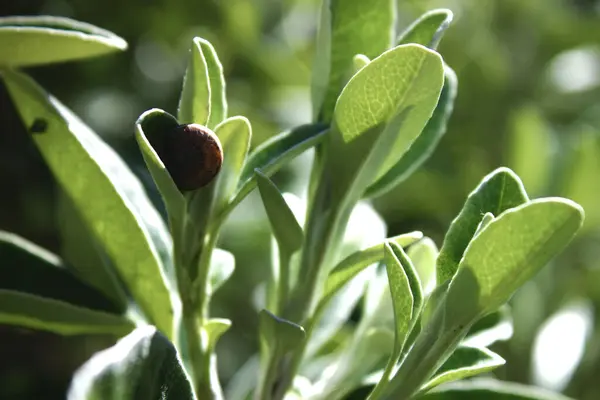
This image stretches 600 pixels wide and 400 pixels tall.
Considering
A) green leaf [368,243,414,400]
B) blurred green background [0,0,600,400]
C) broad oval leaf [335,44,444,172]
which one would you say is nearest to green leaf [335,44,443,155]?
broad oval leaf [335,44,444,172]

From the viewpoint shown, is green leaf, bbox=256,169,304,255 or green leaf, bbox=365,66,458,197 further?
green leaf, bbox=365,66,458,197

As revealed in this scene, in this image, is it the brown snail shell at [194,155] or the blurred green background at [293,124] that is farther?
the blurred green background at [293,124]

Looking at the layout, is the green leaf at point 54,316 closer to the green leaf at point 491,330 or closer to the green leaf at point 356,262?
the green leaf at point 356,262

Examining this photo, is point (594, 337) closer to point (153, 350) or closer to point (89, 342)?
point (89, 342)

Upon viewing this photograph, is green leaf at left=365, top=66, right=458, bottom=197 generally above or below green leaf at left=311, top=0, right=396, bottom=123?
below

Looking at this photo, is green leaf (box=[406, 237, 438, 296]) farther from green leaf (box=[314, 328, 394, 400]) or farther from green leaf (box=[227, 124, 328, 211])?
green leaf (box=[227, 124, 328, 211])

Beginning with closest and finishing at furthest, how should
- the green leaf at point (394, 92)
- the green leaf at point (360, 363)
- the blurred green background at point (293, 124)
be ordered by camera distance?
the green leaf at point (394, 92) → the green leaf at point (360, 363) → the blurred green background at point (293, 124)

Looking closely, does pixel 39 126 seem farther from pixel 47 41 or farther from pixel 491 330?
pixel 491 330

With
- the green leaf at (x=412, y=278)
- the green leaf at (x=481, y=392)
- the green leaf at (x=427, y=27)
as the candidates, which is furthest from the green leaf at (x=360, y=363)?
the green leaf at (x=427, y=27)
